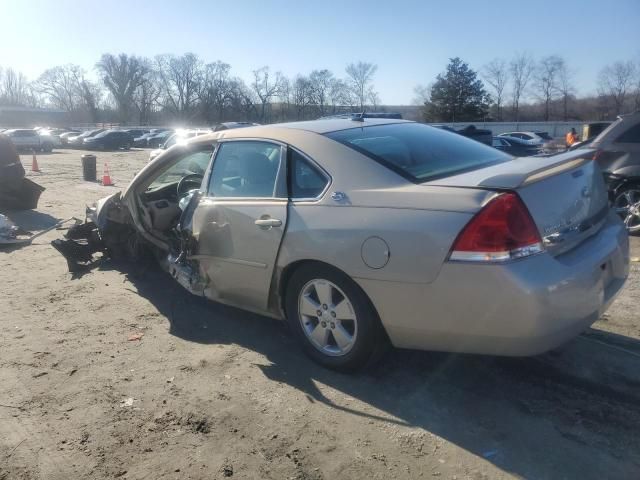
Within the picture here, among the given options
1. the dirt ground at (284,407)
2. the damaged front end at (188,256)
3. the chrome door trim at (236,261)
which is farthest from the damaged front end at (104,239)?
the chrome door trim at (236,261)

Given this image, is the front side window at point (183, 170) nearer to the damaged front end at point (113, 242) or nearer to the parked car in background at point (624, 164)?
the damaged front end at point (113, 242)

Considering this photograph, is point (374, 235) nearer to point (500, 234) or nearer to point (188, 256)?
point (500, 234)

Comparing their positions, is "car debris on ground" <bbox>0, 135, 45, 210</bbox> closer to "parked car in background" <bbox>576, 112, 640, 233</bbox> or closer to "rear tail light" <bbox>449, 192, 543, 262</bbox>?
"rear tail light" <bbox>449, 192, 543, 262</bbox>

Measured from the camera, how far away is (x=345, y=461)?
2643 mm

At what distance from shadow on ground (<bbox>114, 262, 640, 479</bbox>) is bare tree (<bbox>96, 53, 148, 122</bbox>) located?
111 meters

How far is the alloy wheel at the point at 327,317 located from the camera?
3.33m

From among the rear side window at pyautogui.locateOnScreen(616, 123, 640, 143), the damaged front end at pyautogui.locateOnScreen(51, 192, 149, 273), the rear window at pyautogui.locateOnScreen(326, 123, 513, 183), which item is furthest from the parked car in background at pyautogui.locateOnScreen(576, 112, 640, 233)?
the damaged front end at pyautogui.locateOnScreen(51, 192, 149, 273)

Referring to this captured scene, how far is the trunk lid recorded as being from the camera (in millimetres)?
2809

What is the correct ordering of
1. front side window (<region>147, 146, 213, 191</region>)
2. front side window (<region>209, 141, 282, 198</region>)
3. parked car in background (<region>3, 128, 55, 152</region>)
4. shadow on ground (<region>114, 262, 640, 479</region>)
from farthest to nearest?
1. parked car in background (<region>3, 128, 55, 152</region>)
2. front side window (<region>147, 146, 213, 191</region>)
3. front side window (<region>209, 141, 282, 198</region>)
4. shadow on ground (<region>114, 262, 640, 479</region>)

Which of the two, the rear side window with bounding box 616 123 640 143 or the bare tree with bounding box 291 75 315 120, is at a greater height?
the bare tree with bounding box 291 75 315 120

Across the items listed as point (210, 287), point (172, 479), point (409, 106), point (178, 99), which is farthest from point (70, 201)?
point (178, 99)

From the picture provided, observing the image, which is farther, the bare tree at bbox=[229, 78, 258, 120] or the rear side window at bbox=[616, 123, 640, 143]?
the bare tree at bbox=[229, 78, 258, 120]

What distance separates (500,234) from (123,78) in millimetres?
114807

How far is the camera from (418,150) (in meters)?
3.66
